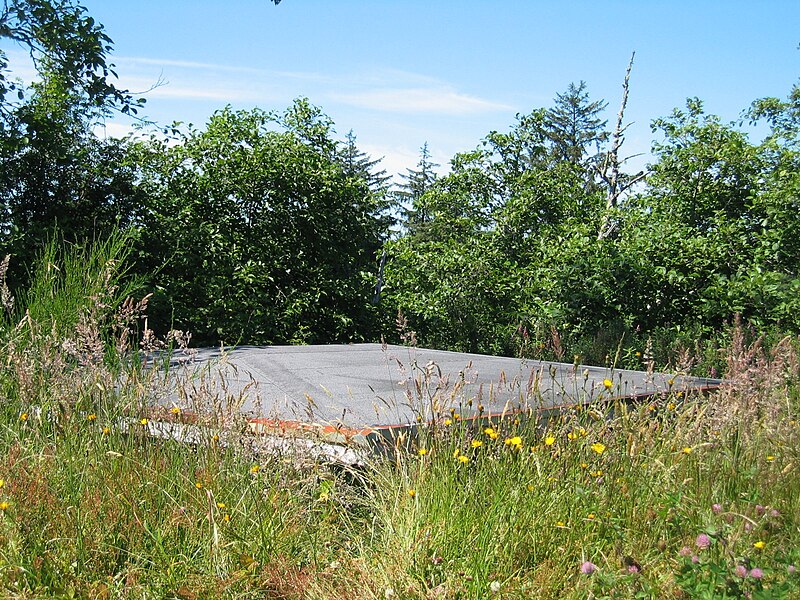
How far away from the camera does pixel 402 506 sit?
8.87 ft

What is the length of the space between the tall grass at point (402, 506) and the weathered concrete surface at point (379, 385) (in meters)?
0.15

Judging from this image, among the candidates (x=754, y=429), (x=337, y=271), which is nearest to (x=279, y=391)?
(x=754, y=429)

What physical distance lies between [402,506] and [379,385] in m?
1.74

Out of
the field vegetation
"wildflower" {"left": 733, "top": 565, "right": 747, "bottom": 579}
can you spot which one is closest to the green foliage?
the field vegetation

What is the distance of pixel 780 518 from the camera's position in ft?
8.11

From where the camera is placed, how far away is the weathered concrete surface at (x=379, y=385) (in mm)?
3083

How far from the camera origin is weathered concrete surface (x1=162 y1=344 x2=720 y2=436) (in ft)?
10.1

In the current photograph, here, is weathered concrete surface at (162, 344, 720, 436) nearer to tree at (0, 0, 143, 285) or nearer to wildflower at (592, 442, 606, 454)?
wildflower at (592, 442, 606, 454)

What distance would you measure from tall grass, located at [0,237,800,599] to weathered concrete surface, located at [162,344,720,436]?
0.49 feet

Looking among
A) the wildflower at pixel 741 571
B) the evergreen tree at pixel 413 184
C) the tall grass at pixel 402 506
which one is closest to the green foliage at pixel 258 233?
the tall grass at pixel 402 506

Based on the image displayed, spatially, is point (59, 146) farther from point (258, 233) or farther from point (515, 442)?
point (515, 442)

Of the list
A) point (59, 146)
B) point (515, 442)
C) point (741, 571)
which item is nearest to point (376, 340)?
point (59, 146)

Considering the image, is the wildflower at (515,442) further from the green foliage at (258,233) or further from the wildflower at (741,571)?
the green foliage at (258,233)

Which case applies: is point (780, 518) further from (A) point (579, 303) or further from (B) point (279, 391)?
(A) point (579, 303)
